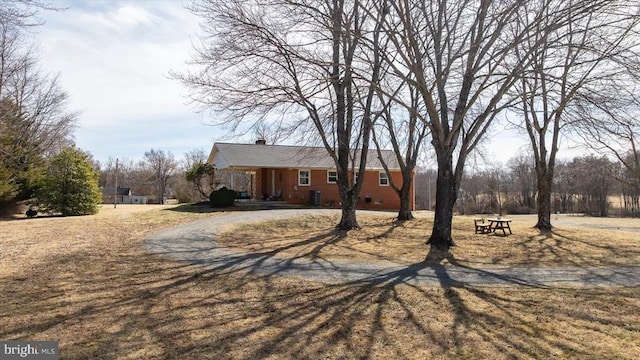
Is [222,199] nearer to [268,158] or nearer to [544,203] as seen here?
[268,158]

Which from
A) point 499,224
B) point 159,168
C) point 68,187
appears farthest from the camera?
point 159,168

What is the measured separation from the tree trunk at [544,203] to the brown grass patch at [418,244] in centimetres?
63

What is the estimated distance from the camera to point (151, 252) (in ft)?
33.4

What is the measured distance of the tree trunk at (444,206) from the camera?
11.1m

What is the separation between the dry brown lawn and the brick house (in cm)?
1736

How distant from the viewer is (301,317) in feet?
17.9

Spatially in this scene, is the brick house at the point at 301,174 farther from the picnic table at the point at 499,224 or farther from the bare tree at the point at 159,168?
the bare tree at the point at 159,168

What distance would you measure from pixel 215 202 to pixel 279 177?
6.71 meters

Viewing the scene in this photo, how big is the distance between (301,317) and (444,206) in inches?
270

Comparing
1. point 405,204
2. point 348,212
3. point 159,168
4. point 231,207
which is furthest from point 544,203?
point 159,168

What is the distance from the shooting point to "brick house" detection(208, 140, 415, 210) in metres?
26.4

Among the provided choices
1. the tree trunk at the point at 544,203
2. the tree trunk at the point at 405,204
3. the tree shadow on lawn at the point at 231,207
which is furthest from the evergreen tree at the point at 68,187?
the tree trunk at the point at 544,203

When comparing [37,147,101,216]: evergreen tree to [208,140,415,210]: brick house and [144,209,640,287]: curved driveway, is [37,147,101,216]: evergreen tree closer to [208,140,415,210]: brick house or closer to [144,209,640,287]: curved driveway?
[208,140,415,210]: brick house

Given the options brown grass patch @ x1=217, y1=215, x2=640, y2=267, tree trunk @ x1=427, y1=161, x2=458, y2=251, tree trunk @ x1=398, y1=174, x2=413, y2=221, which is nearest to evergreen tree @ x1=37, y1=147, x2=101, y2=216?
A: brown grass patch @ x1=217, y1=215, x2=640, y2=267
